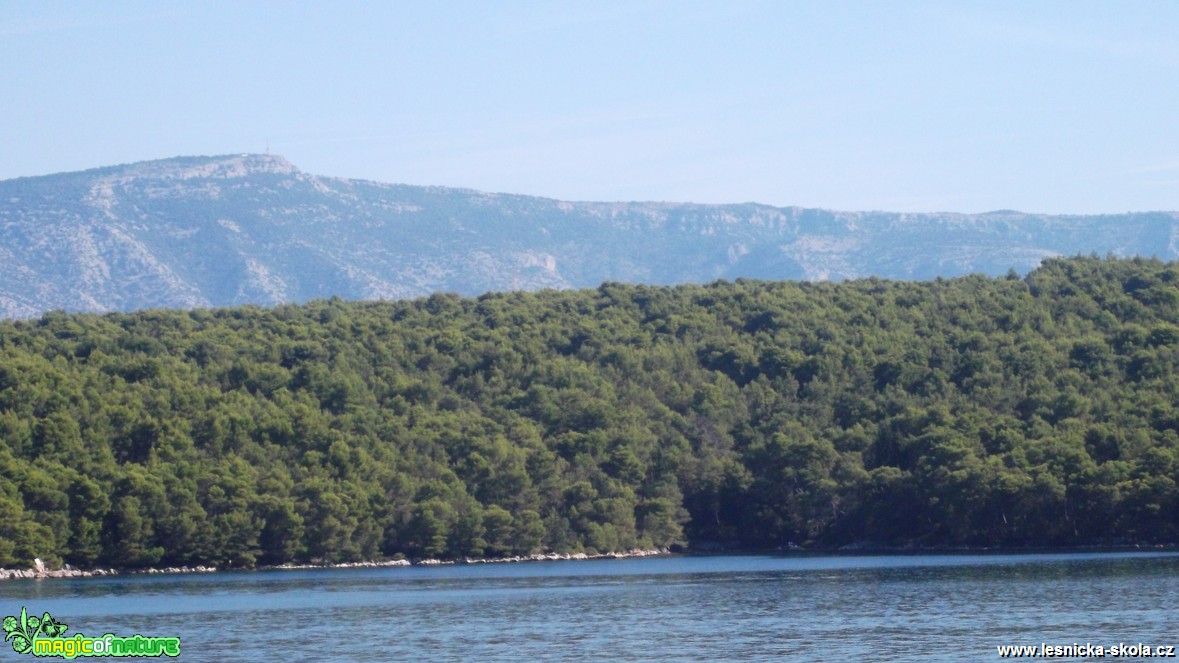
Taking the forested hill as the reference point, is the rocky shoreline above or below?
below

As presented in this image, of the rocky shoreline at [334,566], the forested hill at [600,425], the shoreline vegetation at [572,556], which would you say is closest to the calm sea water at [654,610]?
the rocky shoreline at [334,566]

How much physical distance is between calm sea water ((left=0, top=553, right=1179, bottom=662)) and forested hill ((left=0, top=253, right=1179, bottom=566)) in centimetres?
600

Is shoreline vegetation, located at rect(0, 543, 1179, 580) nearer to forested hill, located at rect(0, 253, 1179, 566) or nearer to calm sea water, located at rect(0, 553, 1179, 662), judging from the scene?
forested hill, located at rect(0, 253, 1179, 566)

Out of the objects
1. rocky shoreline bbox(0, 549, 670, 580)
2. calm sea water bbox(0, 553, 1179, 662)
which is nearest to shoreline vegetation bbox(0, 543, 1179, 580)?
rocky shoreline bbox(0, 549, 670, 580)

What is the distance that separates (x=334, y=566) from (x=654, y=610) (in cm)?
3562

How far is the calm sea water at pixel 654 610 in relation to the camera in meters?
39.6

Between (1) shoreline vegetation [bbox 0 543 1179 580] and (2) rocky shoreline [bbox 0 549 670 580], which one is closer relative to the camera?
(2) rocky shoreline [bbox 0 549 670 580]

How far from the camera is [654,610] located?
167ft

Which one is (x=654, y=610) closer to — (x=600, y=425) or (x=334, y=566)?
(x=334, y=566)

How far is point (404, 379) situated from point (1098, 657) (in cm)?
6983

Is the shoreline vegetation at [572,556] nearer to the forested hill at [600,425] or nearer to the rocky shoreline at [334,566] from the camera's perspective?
the rocky shoreline at [334,566]

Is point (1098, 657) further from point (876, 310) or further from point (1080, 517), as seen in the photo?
point (876, 310)

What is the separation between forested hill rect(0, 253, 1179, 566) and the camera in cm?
7856

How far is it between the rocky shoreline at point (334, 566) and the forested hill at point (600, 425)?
1.90ft
